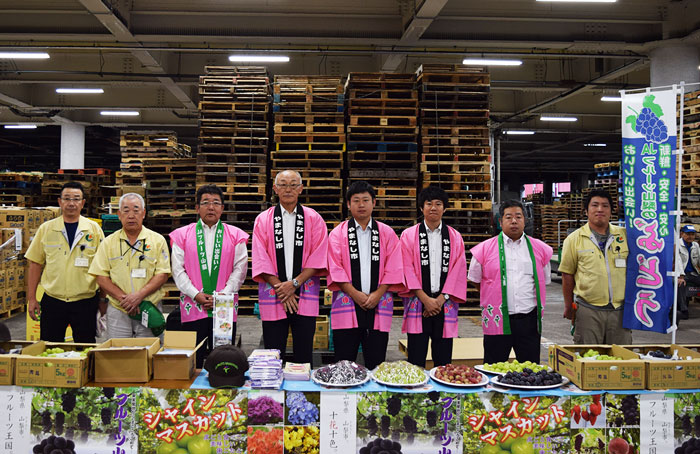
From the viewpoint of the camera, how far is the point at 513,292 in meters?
4.54

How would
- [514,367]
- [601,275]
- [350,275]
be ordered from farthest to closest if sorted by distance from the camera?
[601,275]
[350,275]
[514,367]

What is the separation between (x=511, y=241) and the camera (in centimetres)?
468

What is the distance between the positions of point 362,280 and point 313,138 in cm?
516

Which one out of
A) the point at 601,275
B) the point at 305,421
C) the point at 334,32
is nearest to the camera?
the point at 305,421

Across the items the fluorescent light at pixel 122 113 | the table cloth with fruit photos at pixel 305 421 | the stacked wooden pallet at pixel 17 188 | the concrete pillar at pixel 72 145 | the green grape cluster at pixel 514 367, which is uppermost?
the fluorescent light at pixel 122 113

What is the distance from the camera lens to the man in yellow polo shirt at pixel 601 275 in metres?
4.72

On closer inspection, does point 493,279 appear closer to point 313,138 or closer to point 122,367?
point 122,367

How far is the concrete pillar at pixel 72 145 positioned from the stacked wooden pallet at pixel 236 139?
1344 centimetres

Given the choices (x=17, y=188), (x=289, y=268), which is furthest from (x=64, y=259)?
(x=17, y=188)

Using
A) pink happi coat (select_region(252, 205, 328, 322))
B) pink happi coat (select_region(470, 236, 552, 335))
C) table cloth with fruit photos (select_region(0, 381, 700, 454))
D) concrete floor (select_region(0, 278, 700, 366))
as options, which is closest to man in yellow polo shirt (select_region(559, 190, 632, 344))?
pink happi coat (select_region(470, 236, 552, 335))

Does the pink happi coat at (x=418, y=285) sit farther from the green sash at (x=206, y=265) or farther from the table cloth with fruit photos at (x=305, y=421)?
the green sash at (x=206, y=265)

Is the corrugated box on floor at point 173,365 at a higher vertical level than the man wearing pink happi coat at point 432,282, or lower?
lower

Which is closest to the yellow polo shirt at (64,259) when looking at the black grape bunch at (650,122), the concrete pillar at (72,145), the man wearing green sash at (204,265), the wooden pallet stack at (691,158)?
the man wearing green sash at (204,265)

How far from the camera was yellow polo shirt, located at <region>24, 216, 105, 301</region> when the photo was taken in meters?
4.91
